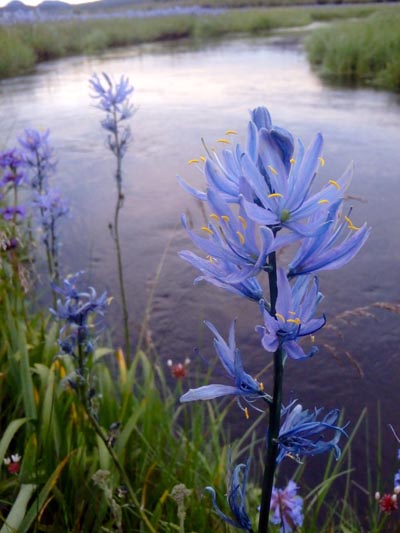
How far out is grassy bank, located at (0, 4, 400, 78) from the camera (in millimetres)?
11008

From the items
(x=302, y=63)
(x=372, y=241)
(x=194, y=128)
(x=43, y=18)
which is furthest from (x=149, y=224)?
(x=43, y=18)

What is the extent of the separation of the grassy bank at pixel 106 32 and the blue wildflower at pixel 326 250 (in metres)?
10.5

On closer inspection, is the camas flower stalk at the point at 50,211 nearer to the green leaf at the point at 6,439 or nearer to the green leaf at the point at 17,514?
the green leaf at the point at 6,439

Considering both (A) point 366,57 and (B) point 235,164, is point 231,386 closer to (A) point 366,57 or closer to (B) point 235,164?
(B) point 235,164

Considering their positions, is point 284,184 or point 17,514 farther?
point 17,514

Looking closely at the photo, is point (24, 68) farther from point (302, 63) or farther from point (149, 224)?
point (149, 224)

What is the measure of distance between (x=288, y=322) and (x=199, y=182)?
13.5 ft

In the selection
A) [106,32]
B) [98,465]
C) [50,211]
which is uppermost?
[106,32]

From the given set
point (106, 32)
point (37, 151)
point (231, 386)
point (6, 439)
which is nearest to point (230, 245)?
point (231, 386)

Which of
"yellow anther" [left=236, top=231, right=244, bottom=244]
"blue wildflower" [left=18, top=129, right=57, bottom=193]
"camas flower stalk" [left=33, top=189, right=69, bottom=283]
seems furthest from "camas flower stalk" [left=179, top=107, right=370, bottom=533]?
"blue wildflower" [left=18, top=129, right=57, bottom=193]

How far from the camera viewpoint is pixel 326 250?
24.8 inches

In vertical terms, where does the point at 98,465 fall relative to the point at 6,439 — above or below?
below

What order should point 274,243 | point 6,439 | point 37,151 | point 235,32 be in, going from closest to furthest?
point 274,243, point 6,439, point 37,151, point 235,32

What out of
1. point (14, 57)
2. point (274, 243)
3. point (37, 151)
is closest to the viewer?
point (274, 243)
